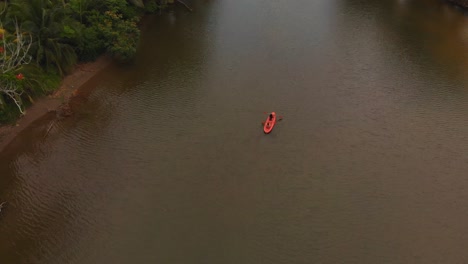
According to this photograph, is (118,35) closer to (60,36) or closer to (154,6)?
(60,36)

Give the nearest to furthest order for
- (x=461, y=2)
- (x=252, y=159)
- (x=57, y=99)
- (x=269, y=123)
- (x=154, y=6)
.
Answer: (x=252, y=159) < (x=269, y=123) < (x=57, y=99) < (x=154, y=6) < (x=461, y=2)

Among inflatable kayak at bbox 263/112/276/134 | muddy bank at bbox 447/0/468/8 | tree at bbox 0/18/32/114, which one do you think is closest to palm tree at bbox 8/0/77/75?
tree at bbox 0/18/32/114

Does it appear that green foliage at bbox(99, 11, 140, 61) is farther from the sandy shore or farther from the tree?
the tree

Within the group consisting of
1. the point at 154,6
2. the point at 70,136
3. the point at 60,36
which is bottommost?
the point at 70,136

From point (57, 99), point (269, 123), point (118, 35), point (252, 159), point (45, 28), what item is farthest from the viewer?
point (118, 35)

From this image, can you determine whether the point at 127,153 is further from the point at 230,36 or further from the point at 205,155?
the point at 230,36

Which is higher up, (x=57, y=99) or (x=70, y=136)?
(x=57, y=99)

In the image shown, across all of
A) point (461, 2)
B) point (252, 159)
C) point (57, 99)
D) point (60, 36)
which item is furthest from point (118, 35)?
point (461, 2)
